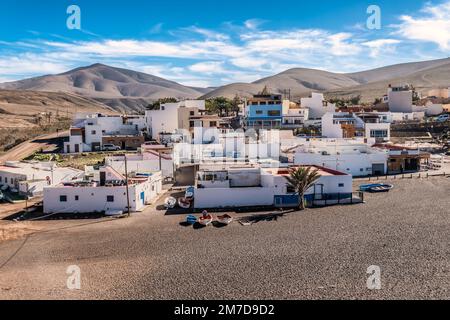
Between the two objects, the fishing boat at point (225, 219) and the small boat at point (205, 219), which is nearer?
the small boat at point (205, 219)

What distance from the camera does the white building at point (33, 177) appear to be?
3988 cm

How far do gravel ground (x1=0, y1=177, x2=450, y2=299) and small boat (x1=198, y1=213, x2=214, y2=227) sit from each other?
1.97 feet

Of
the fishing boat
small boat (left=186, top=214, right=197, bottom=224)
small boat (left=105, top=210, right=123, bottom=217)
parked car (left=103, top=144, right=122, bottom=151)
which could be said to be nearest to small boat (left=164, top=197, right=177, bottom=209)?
small boat (left=105, top=210, right=123, bottom=217)

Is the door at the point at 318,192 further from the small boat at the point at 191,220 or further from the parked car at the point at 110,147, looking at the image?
the parked car at the point at 110,147

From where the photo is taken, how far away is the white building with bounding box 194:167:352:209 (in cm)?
3462

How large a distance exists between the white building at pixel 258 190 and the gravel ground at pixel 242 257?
2.18 metres

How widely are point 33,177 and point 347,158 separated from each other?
102ft

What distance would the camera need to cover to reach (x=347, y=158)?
48.3 m

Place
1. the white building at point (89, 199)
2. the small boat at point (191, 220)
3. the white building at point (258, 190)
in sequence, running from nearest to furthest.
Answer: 1. the small boat at point (191, 220)
2. the white building at point (89, 199)
3. the white building at point (258, 190)

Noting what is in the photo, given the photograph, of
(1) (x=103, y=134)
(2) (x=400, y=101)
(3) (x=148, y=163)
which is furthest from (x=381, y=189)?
(2) (x=400, y=101)

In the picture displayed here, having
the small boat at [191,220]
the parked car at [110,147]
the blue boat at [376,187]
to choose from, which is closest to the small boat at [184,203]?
the small boat at [191,220]

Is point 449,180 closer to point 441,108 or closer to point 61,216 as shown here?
point 61,216

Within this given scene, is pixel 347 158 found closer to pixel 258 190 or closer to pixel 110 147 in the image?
pixel 258 190

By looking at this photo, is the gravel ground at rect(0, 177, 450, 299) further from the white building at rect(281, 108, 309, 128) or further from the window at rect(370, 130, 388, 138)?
the white building at rect(281, 108, 309, 128)
